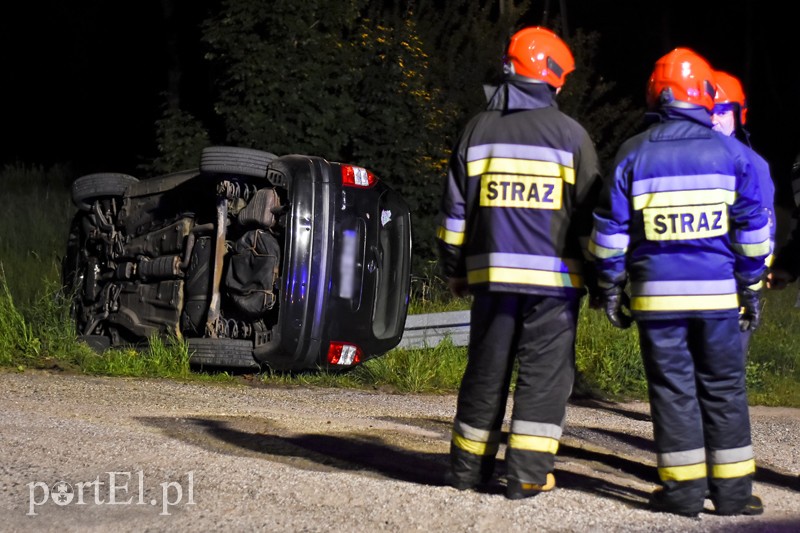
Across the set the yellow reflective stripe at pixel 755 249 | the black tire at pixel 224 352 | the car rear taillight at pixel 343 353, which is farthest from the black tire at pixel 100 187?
the yellow reflective stripe at pixel 755 249

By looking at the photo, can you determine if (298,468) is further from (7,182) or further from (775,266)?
(7,182)

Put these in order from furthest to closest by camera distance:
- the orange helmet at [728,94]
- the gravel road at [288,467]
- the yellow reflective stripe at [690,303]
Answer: the orange helmet at [728,94], the yellow reflective stripe at [690,303], the gravel road at [288,467]

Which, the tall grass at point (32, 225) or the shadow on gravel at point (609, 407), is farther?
the tall grass at point (32, 225)

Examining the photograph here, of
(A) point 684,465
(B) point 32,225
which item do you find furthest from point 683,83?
(B) point 32,225

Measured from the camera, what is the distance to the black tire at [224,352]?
26.6 ft

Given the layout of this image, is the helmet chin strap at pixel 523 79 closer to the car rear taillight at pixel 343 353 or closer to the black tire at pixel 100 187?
the car rear taillight at pixel 343 353

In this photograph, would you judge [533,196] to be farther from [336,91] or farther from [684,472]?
[336,91]

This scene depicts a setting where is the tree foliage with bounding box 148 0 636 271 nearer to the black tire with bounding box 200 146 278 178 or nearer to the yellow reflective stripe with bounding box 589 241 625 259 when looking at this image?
the black tire with bounding box 200 146 278 178


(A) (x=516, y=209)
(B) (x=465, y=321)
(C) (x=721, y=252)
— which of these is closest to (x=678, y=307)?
(C) (x=721, y=252)

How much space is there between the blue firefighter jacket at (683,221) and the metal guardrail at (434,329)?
5.01 metres

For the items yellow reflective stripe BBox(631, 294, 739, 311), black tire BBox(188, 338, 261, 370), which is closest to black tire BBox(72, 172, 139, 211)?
black tire BBox(188, 338, 261, 370)

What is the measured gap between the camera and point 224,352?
8.20 meters

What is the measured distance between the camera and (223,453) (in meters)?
5.86

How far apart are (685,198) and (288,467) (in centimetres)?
218
